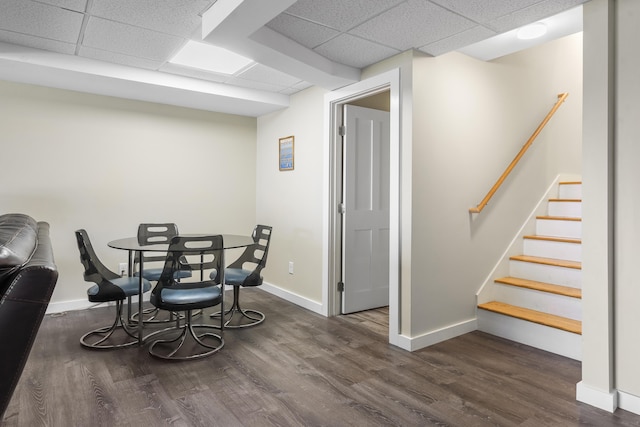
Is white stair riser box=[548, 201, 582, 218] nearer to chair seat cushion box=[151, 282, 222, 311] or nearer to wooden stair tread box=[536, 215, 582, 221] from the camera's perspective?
wooden stair tread box=[536, 215, 582, 221]

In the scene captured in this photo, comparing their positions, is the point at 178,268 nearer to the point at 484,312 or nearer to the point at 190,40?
the point at 190,40

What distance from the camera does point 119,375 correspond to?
2486mm

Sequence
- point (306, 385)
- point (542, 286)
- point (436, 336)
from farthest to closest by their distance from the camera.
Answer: point (542, 286) < point (436, 336) < point (306, 385)

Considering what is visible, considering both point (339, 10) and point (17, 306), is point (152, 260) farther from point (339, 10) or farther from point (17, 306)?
point (339, 10)

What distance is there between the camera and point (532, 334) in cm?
300

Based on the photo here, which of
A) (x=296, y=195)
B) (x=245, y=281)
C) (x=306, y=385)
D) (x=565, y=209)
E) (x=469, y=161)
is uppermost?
(x=469, y=161)

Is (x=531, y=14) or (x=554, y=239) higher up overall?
(x=531, y=14)

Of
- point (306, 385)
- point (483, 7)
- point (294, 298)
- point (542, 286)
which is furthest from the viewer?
point (294, 298)

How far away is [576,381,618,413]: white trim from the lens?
2.10 metres

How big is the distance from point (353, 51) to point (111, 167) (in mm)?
2748

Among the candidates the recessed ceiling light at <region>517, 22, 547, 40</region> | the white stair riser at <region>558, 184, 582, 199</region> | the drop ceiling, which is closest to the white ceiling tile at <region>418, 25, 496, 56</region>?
the drop ceiling

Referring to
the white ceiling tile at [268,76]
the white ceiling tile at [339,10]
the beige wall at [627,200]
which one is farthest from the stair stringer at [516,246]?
the white ceiling tile at [268,76]

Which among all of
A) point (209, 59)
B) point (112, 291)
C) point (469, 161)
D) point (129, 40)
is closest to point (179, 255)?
point (112, 291)

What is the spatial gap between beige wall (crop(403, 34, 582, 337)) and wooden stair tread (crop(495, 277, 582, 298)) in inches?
8.0
